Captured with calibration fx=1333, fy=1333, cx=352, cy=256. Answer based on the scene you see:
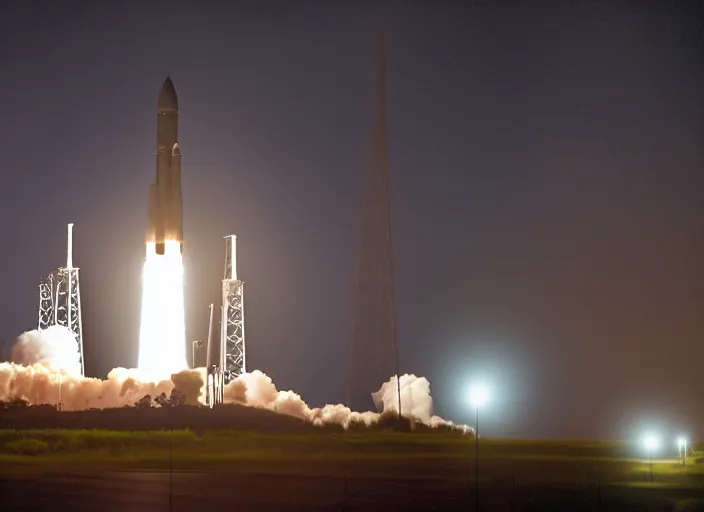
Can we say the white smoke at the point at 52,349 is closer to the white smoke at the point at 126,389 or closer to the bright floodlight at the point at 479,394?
the white smoke at the point at 126,389

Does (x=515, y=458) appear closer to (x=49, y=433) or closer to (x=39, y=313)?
(x=49, y=433)

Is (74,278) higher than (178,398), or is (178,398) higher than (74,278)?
(74,278)

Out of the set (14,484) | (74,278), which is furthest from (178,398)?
(14,484)

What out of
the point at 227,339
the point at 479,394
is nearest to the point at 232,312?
the point at 227,339

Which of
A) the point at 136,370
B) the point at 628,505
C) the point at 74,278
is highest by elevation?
the point at 74,278

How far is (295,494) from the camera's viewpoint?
162 ft

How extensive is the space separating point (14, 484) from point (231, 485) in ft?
29.5

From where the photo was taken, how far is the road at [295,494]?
150 ft

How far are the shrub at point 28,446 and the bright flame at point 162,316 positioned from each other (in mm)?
16896

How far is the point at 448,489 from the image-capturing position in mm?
52750

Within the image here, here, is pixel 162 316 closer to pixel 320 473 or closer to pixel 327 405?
pixel 327 405

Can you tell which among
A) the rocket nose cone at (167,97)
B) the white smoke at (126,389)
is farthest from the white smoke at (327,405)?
the rocket nose cone at (167,97)

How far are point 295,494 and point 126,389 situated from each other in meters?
46.3

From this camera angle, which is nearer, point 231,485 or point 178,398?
point 231,485
